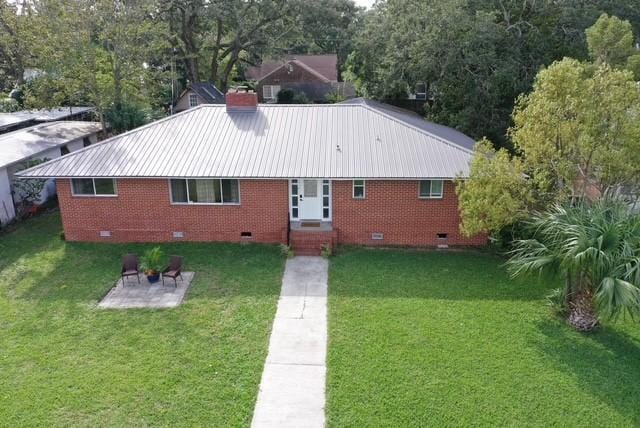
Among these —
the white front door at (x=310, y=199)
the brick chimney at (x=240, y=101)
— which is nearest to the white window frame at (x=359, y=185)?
the white front door at (x=310, y=199)

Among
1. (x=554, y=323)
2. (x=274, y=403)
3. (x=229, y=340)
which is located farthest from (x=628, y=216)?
(x=229, y=340)

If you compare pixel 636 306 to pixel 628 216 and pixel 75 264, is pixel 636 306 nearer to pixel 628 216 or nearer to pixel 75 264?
pixel 628 216

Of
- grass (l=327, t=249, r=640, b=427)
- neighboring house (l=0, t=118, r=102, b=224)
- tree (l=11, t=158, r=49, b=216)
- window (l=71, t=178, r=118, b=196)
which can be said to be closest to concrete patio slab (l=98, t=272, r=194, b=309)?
window (l=71, t=178, r=118, b=196)

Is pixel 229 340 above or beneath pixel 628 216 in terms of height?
beneath

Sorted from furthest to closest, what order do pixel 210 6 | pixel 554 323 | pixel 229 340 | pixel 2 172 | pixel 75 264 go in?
pixel 210 6 → pixel 2 172 → pixel 75 264 → pixel 554 323 → pixel 229 340

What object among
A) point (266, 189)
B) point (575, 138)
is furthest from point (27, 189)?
point (575, 138)

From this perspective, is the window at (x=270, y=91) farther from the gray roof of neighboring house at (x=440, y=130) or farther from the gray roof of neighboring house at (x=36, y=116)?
the gray roof of neighboring house at (x=440, y=130)

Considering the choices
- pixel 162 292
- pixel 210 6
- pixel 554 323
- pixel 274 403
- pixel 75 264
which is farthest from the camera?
pixel 210 6
